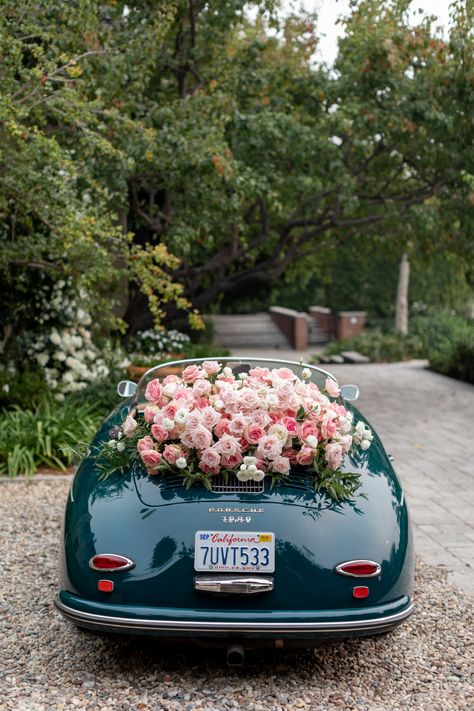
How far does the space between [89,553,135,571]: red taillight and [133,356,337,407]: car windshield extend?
1.59m

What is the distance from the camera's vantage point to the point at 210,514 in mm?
3906

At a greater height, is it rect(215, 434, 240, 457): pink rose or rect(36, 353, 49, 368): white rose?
rect(215, 434, 240, 457): pink rose

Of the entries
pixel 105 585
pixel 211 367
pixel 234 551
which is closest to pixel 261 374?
pixel 211 367

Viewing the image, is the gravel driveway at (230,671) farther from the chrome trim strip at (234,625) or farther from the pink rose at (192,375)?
the pink rose at (192,375)

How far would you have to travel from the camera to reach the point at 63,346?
10672 millimetres

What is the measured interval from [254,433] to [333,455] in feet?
1.29

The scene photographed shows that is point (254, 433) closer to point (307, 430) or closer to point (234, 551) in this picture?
point (307, 430)

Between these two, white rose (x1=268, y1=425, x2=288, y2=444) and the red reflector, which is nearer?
the red reflector

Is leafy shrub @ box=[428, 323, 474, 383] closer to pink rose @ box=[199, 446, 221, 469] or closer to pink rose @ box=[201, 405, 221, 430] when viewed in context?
pink rose @ box=[201, 405, 221, 430]

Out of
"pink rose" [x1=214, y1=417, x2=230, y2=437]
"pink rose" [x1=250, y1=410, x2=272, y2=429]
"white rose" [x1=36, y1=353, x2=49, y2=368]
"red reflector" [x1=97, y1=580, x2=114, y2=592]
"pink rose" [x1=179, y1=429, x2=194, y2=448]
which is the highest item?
"pink rose" [x1=250, y1=410, x2=272, y2=429]

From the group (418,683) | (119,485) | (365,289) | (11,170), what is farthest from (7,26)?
(365,289)

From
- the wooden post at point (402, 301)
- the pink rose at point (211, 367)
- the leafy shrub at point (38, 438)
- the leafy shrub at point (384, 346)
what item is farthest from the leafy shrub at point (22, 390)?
the wooden post at point (402, 301)

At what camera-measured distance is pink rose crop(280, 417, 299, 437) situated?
426cm

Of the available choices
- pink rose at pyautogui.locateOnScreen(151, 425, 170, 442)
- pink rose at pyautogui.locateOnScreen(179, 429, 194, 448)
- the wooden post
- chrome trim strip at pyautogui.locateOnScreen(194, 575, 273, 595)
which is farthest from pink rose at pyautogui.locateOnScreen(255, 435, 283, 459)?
the wooden post
